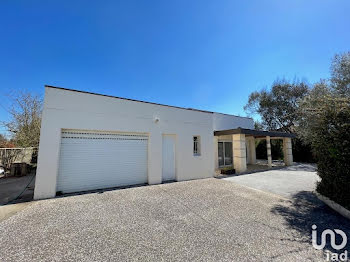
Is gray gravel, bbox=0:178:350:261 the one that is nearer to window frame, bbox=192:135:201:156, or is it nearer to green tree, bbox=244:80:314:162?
window frame, bbox=192:135:201:156

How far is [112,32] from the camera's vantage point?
830 cm

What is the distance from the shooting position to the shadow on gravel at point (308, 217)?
357cm

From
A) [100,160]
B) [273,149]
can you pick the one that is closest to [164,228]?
[100,160]

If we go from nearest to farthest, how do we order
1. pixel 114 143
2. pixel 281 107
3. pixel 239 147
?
1. pixel 114 143
2. pixel 239 147
3. pixel 281 107

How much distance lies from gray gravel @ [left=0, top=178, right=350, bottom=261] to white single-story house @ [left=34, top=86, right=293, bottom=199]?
129cm

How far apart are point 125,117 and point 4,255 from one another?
610cm

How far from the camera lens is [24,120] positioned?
15.4 metres

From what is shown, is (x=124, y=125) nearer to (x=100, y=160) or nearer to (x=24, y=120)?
(x=100, y=160)

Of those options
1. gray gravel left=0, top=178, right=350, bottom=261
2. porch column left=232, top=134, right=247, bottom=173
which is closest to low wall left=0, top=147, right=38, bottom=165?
gray gravel left=0, top=178, right=350, bottom=261

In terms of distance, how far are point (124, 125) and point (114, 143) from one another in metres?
1.09

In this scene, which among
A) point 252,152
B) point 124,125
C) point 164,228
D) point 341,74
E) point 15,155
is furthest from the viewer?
point 252,152

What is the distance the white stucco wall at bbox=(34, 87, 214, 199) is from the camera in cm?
619

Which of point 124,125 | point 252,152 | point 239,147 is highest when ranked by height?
point 124,125

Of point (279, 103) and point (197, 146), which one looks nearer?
point (197, 146)
